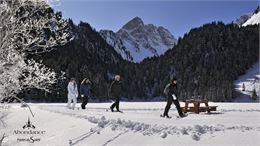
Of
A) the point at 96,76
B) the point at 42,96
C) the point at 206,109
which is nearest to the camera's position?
the point at 206,109

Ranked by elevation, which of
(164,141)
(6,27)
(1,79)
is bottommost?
(164,141)

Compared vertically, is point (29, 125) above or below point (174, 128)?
below

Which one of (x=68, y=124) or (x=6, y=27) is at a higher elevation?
(x=6, y=27)

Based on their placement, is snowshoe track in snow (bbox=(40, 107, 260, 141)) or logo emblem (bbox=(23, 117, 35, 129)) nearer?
Result: snowshoe track in snow (bbox=(40, 107, 260, 141))

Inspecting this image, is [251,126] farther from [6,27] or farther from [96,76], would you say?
[96,76]

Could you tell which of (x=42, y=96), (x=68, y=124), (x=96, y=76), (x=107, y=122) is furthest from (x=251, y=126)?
(x=96, y=76)

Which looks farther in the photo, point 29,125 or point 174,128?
point 29,125

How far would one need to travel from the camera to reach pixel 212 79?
189m

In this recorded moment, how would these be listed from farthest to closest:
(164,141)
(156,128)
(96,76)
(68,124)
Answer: (96,76), (68,124), (156,128), (164,141)

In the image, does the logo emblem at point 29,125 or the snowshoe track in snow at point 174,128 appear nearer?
the snowshoe track in snow at point 174,128

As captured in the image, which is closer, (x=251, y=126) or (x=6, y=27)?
(x=6, y=27)

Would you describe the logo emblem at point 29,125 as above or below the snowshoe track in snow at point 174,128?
below

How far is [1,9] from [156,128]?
7643 mm

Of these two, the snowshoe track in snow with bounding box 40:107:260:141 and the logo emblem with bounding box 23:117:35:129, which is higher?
the snowshoe track in snow with bounding box 40:107:260:141
